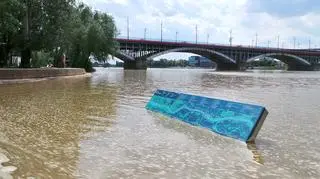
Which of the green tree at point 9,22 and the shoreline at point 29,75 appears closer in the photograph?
the green tree at point 9,22

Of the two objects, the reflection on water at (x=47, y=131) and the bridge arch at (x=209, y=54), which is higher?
the bridge arch at (x=209, y=54)

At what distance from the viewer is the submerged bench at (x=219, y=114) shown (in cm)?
1148

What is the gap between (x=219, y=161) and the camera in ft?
30.5

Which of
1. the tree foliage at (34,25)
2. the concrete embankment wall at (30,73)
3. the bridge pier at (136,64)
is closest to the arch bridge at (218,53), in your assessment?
the bridge pier at (136,64)

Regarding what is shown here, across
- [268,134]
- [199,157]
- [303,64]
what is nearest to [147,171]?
[199,157]

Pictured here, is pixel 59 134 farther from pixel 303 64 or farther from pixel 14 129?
pixel 303 64

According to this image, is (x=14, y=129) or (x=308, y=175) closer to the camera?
(x=308, y=175)

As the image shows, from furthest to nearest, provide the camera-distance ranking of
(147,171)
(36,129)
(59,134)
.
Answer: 1. (36,129)
2. (59,134)
3. (147,171)

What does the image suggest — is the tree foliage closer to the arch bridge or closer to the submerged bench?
the submerged bench

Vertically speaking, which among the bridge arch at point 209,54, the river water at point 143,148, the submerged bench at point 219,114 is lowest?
the river water at point 143,148

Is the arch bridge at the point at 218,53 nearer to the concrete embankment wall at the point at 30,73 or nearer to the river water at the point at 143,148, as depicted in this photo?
the concrete embankment wall at the point at 30,73

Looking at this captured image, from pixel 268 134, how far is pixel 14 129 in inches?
258

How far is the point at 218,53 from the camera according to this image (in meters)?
151

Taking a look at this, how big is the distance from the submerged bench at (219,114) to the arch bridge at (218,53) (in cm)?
10737
